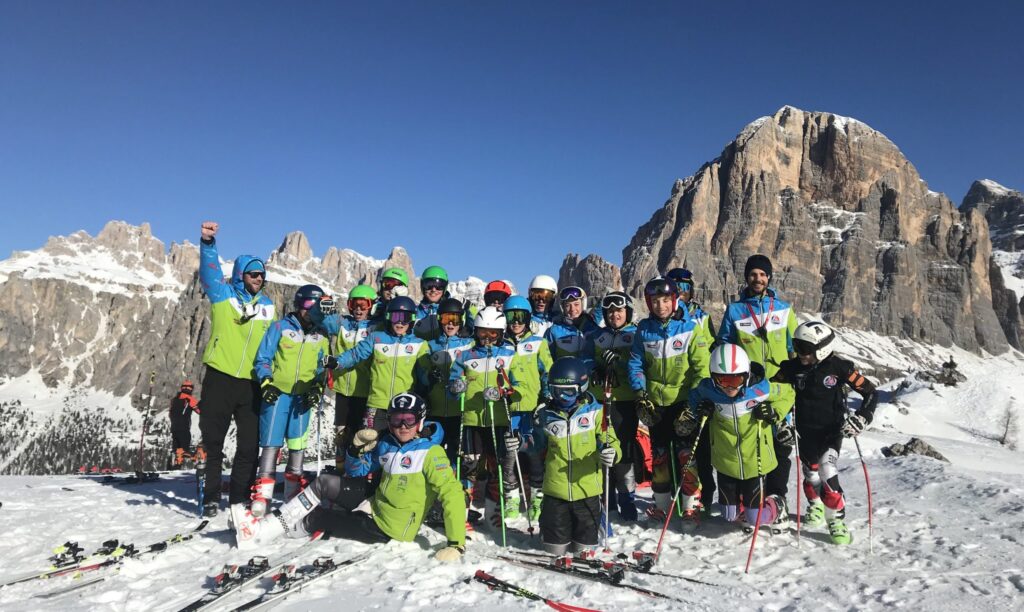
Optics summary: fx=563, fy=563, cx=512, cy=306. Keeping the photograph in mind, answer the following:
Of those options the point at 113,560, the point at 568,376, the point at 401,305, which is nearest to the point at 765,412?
the point at 568,376

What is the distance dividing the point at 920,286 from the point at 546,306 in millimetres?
237737

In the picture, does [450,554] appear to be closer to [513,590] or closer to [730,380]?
[513,590]

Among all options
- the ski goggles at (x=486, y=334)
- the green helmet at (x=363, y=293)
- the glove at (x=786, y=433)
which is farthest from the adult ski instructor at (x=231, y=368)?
the glove at (x=786, y=433)

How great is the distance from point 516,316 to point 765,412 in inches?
147

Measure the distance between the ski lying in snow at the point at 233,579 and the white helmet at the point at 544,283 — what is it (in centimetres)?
610

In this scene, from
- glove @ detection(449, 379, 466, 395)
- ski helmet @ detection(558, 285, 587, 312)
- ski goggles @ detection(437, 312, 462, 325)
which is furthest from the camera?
ski helmet @ detection(558, 285, 587, 312)

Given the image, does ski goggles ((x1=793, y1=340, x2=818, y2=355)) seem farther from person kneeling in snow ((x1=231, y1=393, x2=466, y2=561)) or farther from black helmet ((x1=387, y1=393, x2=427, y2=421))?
black helmet ((x1=387, y1=393, x2=427, y2=421))

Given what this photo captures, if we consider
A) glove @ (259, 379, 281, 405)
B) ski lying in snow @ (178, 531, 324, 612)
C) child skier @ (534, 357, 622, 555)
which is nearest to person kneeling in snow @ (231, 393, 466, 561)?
ski lying in snow @ (178, 531, 324, 612)

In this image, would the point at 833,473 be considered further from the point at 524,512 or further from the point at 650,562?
the point at 524,512

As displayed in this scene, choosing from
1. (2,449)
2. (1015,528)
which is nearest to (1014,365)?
(1015,528)

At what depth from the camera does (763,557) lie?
6746 mm

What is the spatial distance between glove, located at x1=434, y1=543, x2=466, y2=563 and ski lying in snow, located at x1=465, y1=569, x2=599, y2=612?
0.47 metres

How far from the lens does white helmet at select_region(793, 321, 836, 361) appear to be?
24.6 feet

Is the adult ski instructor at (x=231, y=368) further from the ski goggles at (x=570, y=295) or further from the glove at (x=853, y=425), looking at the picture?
the glove at (x=853, y=425)
